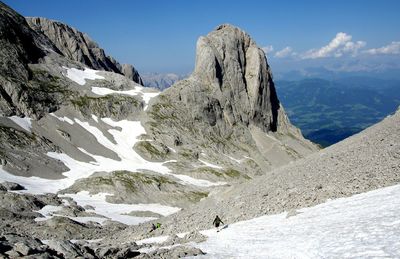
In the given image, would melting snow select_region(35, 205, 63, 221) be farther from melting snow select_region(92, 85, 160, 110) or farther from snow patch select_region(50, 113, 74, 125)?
melting snow select_region(92, 85, 160, 110)

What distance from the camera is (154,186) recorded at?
115125mm

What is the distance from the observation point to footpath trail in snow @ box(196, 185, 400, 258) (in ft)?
70.3

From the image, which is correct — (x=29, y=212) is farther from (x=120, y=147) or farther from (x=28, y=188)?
(x=120, y=147)

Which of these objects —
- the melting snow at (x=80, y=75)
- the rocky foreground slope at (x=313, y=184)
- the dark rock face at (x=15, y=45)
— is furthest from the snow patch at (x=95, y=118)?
the rocky foreground slope at (x=313, y=184)

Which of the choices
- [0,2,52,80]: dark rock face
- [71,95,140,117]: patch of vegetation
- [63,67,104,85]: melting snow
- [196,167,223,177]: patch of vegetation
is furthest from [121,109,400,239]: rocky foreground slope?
[63,67,104,85]: melting snow

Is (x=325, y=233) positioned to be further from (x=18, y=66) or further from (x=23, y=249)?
(x=18, y=66)

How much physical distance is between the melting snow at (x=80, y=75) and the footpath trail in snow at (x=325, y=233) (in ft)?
500

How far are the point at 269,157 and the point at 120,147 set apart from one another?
79937 millimetres

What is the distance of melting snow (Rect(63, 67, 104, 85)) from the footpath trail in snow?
153 metres

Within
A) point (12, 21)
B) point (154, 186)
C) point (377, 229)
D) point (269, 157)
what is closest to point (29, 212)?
point (154, 186)

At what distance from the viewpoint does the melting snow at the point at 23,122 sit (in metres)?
127

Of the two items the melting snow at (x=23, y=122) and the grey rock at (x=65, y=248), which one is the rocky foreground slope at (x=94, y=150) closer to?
the melting snow at (x=23, y=122)

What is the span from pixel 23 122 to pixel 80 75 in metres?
56.4

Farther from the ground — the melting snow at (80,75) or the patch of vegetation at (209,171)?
the melting snow at (80,75)
